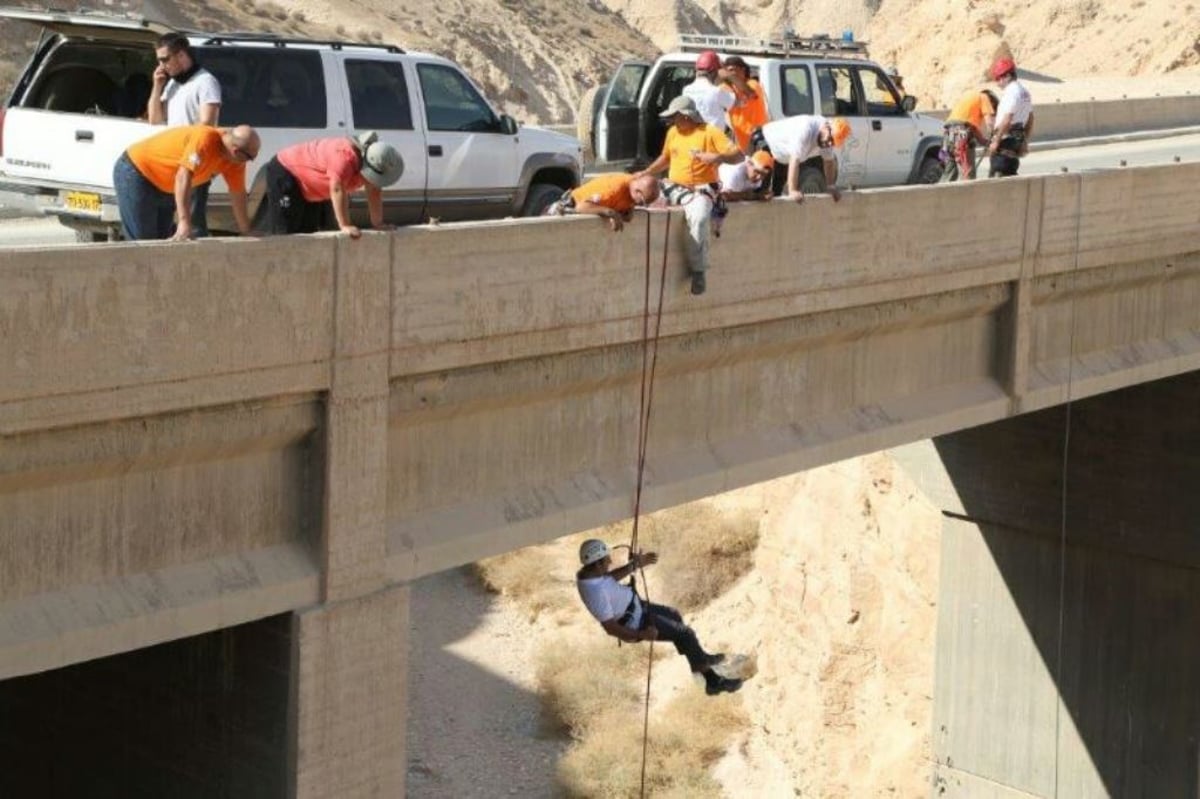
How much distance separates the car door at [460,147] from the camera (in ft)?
50.3

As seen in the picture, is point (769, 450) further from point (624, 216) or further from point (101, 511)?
point (101, 511)

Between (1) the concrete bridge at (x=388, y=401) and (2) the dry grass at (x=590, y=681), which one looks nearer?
(1) the concrete bridge at (x=388, y=401)

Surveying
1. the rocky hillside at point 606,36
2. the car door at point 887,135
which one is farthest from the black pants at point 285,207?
the rocky hillside at point 606,36

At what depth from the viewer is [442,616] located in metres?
33.6

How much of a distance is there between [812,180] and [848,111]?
12.2 feet

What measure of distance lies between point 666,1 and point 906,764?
81.8m

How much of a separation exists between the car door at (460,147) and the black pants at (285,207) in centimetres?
379

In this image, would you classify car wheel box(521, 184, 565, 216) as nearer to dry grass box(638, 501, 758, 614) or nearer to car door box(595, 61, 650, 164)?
car door box(595, 61, 650, 164)

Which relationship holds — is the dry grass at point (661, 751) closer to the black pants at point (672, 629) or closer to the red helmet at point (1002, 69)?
the red helmet at point (1002, 69)

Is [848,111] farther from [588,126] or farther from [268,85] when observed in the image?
[268,85]

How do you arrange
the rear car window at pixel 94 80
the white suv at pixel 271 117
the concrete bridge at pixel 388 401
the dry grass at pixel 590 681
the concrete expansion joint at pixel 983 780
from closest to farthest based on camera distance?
the concrete bridge at pixel 388 401 → the white suv at pixel 271 117 → the rear car window at pixel 94 80 → the concrete expansion joint at pixel 983 780 → the dry grass at pixel 590 681

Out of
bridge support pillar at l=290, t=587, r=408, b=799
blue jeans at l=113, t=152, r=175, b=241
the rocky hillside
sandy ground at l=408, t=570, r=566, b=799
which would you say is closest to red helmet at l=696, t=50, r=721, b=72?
blue jeans at l=113, t=152, r=175, b=241

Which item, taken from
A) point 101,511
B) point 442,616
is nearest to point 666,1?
point 442,616

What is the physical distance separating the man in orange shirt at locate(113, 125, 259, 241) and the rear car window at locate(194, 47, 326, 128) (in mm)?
3077
